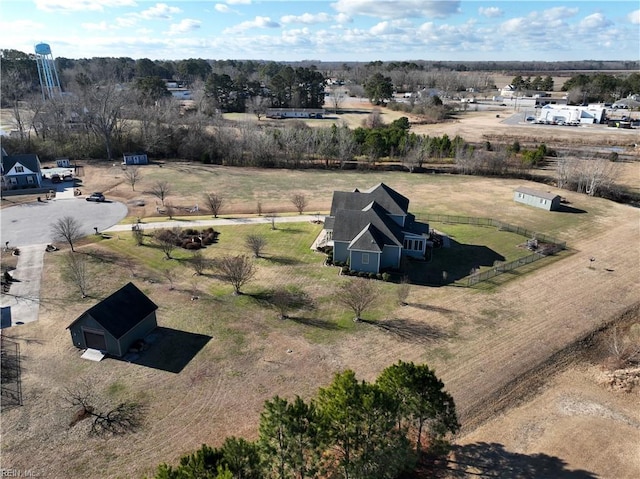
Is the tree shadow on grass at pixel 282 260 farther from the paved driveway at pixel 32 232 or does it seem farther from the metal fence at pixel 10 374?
the metal fence at pixel 10 374

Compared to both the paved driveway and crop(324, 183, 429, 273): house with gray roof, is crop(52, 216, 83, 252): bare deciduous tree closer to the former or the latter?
the paved driveway

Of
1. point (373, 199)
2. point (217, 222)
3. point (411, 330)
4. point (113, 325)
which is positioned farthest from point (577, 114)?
point (113, 325)

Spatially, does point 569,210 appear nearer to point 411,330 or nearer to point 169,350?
point 411,330

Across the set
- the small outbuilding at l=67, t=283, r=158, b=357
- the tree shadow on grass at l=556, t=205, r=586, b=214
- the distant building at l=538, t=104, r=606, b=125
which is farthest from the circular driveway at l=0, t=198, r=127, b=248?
the distant building at l=538, t=104, r=606, b=125

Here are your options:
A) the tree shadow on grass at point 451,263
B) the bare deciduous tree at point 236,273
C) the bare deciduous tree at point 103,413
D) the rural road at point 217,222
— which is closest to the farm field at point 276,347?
the bare deciduous tree at point 103,413

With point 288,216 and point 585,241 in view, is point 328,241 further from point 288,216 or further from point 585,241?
point 585,241

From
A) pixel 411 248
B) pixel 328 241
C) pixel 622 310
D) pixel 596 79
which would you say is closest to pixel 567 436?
pixel 622 310
